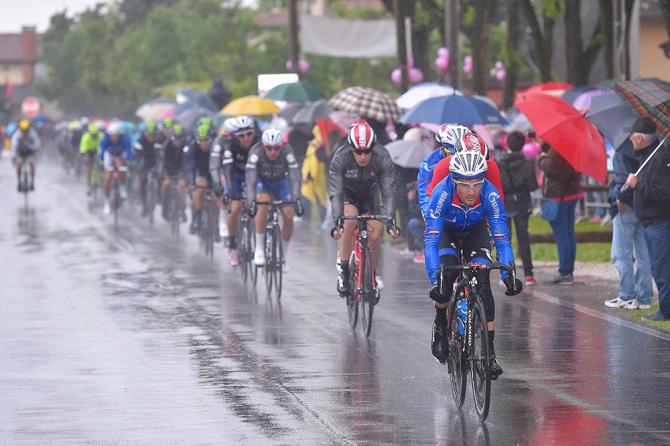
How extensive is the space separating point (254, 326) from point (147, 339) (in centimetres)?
130

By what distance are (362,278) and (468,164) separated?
4.47m

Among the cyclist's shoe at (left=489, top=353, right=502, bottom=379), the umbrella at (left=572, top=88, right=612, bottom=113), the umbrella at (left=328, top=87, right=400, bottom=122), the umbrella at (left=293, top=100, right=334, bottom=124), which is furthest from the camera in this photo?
the umbrella at (left=293, top=100, right=334, bottom=124)

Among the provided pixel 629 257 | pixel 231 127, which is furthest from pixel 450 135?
pixel 231 127

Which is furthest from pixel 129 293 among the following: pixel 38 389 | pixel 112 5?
pixel 112 5

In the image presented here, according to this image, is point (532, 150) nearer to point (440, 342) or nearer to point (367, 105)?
point (367, 105)

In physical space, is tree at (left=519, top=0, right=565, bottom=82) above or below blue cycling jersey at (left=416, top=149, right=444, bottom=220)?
above

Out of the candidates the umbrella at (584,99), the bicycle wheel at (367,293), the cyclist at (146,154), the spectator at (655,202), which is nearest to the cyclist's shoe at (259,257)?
the bicycle wheel at (367,293)

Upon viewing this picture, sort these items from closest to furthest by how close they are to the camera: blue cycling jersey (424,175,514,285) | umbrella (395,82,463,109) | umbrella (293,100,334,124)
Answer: blue cycling jersey (424,175,514,285)
umbrella (395,82,463,109)
umbrella (293,100,334,124)

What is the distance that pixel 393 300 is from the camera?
698 inches

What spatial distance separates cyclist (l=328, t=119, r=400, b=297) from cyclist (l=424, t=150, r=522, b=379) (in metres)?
3.95

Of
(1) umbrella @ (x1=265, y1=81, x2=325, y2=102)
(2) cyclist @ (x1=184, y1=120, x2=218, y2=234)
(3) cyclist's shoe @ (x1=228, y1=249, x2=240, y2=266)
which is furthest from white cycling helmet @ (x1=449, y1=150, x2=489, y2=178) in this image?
(1) umbrella @ (x1=265, y1=81, x2=325, y2=102)

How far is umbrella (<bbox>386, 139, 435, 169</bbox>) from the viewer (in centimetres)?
2206

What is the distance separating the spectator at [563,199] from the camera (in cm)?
1909

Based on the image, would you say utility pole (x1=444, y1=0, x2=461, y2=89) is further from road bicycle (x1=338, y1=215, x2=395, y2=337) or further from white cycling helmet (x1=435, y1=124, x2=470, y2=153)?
white cycling helmet (x1=435, y1=124, x2=470, y2=153)
